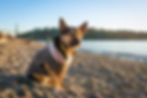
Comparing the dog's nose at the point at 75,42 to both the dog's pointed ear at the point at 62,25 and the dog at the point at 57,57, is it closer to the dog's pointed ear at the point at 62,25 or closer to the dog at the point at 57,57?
the dog at the point at 57,57

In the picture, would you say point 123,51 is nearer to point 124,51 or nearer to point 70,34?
point 124,51

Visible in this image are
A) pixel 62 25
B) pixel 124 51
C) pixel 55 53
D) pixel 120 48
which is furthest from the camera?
pixel 120 48

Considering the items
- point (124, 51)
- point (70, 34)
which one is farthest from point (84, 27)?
point (124, 51)

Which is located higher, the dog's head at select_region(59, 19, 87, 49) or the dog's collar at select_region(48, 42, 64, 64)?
the dog's head at select_region(59, 19, 87, 49)

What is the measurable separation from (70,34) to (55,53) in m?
0.52

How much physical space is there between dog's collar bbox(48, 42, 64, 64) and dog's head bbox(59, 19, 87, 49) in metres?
0.23

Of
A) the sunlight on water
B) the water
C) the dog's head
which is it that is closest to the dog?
the dog's head

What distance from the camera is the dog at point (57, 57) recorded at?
387cm

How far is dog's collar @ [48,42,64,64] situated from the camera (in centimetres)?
410

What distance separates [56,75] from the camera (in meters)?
4.30

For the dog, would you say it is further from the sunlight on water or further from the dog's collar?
the sunlight on water

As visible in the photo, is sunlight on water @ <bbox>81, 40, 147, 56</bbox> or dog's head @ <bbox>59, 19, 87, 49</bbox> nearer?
dog's head @ <bbox>59, 19, 87, 49</bbox>

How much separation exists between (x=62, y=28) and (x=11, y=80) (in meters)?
1.48

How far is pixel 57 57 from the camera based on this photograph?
13.7ft
